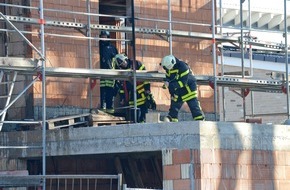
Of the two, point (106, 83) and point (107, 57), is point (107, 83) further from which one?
point (107, 57)

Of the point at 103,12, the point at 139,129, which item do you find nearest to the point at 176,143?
the point at 139,129

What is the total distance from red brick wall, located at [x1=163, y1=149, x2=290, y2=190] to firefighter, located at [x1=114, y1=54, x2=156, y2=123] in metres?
3.50

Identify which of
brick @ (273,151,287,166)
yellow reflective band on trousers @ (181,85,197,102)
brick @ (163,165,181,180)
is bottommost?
brick @ (163,165,181,180)

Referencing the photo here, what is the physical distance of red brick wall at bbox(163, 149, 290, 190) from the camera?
70.0 feet

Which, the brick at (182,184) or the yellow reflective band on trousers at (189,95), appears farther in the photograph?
the yellow reflective band on trousers at (189,95)

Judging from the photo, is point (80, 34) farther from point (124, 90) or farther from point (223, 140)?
point (223, 140)

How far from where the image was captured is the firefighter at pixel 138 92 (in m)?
25.2

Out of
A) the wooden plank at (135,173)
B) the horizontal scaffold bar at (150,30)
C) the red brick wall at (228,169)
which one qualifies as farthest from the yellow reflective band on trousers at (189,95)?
the horizontal scaffold bar at (150,30)

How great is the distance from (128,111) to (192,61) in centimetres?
285

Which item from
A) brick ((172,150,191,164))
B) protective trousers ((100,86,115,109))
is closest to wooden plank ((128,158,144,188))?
protective trousers ((100,86,115,109))

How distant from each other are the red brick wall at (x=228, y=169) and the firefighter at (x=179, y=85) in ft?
5.94

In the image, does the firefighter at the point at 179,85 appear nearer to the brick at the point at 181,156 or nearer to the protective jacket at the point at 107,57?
the brick at the point at 181,156

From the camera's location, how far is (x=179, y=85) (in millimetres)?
23484

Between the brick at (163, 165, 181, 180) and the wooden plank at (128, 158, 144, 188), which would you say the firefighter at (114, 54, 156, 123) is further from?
the brick at (163, 165, 181, 180)
